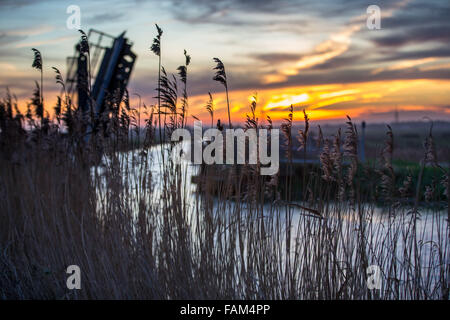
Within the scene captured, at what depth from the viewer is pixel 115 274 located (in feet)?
9.93

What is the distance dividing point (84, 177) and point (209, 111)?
5.30 feet

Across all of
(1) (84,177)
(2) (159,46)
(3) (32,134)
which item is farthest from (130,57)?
(2) (159,46)

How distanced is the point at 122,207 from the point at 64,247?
0.49 metres

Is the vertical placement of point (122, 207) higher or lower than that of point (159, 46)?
lower

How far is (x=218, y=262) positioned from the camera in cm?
303
